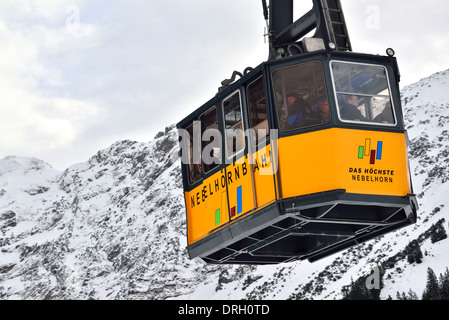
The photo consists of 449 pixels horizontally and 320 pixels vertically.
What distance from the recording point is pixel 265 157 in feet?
53.9

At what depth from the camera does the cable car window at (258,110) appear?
16.5 m

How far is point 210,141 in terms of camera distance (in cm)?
1842

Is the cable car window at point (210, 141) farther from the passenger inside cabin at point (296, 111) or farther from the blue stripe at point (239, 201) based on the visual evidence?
the passenger inside cabin at point (296, 111)

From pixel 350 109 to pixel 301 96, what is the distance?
3.25 feet

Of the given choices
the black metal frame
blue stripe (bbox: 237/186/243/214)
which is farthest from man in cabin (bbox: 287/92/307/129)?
blue stripe (bbox: 237/186/243/214)

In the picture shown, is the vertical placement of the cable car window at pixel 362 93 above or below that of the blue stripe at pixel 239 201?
above

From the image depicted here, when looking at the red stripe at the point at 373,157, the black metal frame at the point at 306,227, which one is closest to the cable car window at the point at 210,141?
the black metal frame at the point at 306,227

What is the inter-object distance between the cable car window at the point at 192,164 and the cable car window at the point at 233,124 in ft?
5.33

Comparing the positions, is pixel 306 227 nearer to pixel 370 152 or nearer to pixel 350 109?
pixel 370 152

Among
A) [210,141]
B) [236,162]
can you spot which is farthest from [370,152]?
[210,141]

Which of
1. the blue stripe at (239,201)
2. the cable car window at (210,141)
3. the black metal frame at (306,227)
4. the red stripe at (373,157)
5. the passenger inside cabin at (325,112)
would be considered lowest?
the black metal frame at (306,227)
